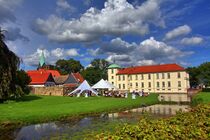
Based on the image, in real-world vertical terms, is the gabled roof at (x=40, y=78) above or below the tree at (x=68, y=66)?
below

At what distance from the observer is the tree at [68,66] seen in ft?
398

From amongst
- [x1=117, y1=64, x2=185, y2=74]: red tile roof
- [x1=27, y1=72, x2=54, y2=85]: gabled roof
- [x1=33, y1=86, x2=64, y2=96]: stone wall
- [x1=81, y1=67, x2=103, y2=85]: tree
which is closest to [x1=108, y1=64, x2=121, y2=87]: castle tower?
[x1=117, y1=64, x2=185, y2=74]: red tile roof

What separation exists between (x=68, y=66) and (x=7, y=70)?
3470 inches

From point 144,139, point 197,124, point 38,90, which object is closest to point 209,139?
point 197,124

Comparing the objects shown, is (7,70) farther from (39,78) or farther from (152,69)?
(152,69)

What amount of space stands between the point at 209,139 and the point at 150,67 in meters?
80.5

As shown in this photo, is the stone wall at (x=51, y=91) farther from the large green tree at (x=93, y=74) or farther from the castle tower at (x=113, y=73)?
the large green tree at (x=93, y=74)

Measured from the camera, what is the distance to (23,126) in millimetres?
19500

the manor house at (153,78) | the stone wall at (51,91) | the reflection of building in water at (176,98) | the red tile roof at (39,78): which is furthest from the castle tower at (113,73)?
the stone wall at (51,91)

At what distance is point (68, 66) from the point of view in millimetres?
121875

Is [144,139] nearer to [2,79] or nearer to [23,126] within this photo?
[23,126]

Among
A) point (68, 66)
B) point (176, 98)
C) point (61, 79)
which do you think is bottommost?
point (176, 98)

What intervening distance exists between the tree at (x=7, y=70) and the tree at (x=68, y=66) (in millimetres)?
84291

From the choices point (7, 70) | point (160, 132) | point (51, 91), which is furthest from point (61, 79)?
point (160, 132)
